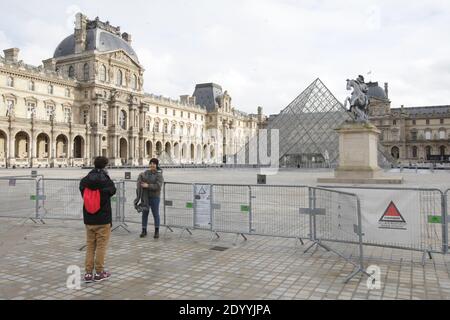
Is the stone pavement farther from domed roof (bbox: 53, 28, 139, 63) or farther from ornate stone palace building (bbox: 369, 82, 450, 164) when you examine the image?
ornate stone palace building (bbox: 369, 82, 450, 164)

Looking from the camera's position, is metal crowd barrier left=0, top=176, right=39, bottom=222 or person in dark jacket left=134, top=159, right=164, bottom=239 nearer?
person in dark jacket left=134, top=159, right=164, bottom=239

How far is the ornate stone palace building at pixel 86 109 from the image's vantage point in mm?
54031

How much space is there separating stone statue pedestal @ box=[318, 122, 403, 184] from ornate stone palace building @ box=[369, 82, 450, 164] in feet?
277

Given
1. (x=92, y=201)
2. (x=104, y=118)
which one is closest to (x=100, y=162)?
(x=92, y=201)

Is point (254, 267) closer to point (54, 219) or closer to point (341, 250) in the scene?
point (341, 250)

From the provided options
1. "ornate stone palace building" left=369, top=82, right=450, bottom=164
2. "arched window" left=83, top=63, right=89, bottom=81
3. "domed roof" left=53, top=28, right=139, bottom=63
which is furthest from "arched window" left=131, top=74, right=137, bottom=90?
"ornate stone palace building" left=369, top=82, right=450, bottom=164

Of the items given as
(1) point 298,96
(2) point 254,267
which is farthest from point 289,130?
(2) point 254,267

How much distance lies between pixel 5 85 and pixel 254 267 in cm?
5730

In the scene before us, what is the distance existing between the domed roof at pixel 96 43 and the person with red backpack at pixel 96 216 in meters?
66.7

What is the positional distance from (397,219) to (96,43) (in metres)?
68.9

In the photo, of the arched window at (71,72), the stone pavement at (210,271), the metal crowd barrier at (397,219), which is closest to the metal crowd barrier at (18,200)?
the stone pavement at (210,271)

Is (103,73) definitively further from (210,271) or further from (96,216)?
(210,271)

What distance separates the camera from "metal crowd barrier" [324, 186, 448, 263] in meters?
6.34

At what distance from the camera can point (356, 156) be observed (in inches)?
796
